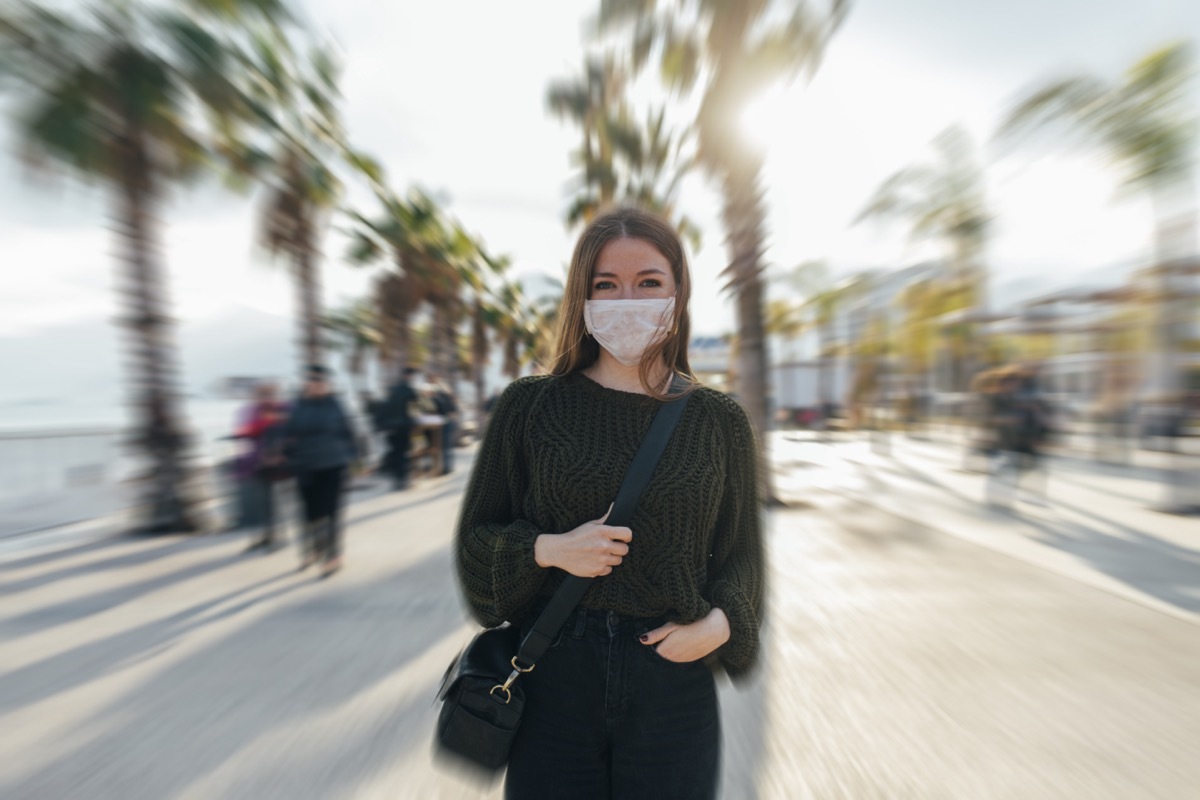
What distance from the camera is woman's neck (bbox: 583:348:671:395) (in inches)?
67.4

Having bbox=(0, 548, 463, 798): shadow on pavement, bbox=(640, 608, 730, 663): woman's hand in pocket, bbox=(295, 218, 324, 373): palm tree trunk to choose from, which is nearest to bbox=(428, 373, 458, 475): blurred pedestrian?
bbox=(295, 218, 324, 373): palm tree trunk

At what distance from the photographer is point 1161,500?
1075cm

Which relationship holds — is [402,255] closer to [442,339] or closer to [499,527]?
[442,339]

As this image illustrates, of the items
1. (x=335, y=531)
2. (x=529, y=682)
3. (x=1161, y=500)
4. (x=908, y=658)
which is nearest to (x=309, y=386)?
(x=335, y=531)

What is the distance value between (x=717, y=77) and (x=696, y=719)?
986 centimetres

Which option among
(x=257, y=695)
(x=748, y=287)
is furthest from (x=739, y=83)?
(x=257, y=695)

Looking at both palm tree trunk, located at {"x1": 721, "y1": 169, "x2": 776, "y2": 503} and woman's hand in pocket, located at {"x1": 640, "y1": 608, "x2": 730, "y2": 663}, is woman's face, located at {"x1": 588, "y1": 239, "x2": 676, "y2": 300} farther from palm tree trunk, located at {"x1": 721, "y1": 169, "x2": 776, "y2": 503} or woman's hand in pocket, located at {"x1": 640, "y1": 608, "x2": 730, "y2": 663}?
palm tree trunk, located at {"x1": 721, "y1": 169, "x2": 776, "y2": 503}

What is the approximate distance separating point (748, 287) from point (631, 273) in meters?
8.88

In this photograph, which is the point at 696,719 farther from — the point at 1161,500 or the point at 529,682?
the point at 1161,500

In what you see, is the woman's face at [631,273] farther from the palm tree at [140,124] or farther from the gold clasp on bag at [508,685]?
the palm tree at [140,124]

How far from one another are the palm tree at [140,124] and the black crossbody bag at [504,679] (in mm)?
8438

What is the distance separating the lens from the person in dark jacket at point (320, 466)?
6.61 meters

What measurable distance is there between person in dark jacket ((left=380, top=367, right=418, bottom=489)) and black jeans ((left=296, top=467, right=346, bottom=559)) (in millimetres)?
5369

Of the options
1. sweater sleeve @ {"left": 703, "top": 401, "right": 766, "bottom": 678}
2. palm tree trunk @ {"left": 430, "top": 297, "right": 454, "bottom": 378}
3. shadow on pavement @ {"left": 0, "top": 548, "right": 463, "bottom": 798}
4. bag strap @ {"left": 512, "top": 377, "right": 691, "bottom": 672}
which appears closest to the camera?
bag strap @ {"left": 512, "top": 377, "right": 691, "bottom": 672}
